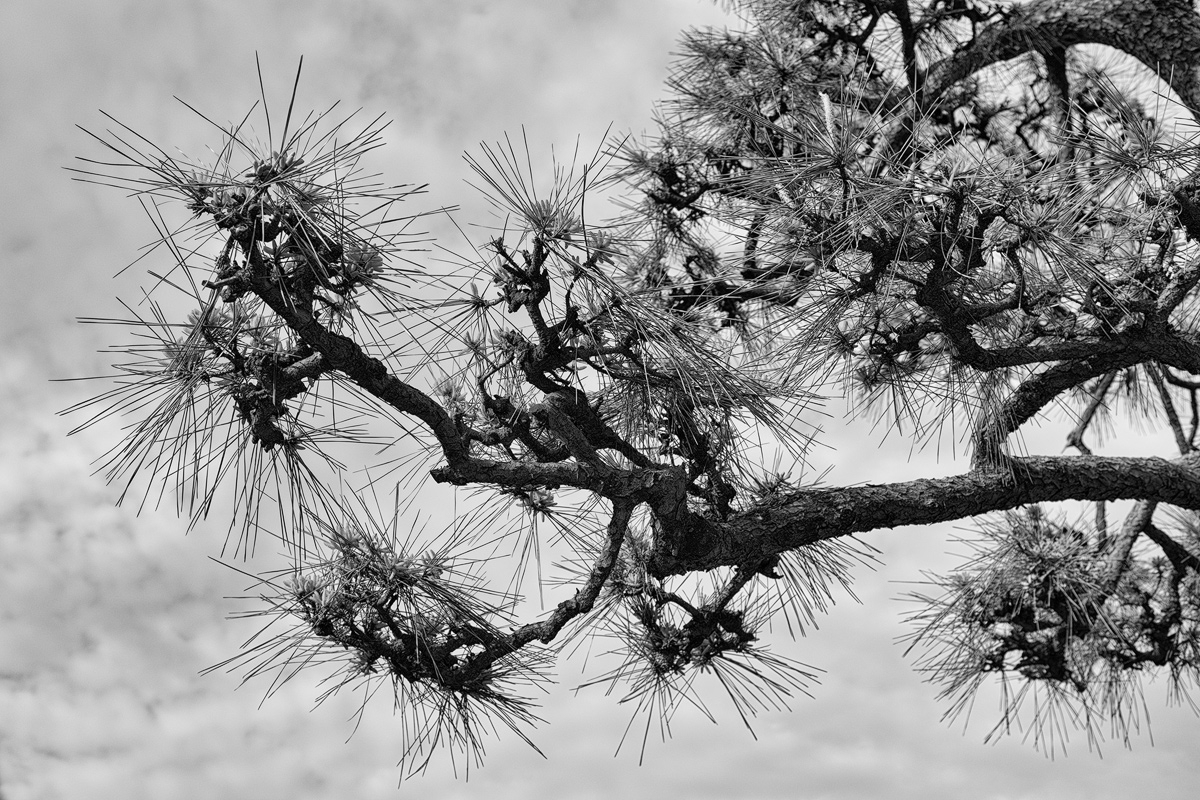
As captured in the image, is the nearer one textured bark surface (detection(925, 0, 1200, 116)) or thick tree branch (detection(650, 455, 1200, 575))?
thick tree branch (detection(650, 455, 1200, 575))

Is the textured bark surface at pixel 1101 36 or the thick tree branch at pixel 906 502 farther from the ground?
the textured bark surface at pixel 1101 36

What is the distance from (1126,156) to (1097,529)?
110 cm

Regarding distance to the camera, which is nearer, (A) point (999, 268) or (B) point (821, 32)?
(A) point (999, 268)

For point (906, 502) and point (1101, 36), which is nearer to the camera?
point (906, 502)

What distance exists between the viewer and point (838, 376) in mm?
1634

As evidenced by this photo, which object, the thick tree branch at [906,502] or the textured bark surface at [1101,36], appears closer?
the thick tree branch at [906,502]

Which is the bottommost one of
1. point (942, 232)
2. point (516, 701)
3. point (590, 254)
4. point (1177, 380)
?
point (516, 701)

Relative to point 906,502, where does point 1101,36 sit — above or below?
above

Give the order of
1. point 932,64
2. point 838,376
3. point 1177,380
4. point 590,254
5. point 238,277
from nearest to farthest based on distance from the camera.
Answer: point 238,277, point 590,254, point 838,376, point 932,64, point 1177,380

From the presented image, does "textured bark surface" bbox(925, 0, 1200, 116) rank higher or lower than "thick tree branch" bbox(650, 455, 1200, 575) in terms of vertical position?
higher

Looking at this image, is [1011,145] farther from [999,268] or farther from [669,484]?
[669,484]

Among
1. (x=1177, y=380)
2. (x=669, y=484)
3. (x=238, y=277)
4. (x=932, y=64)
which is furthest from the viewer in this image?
(x=1177, y=380)

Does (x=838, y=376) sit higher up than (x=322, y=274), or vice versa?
(x=838, y=376)

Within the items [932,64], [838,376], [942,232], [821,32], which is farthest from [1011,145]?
[942,232]
